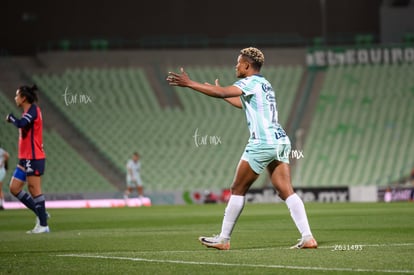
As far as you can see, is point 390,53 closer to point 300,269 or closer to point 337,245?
point 337,245

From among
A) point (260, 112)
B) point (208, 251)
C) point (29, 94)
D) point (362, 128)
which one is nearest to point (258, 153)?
point (260, 112)

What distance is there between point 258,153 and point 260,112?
1.78 ft

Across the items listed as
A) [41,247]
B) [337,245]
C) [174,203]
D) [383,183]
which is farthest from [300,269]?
[383,183]

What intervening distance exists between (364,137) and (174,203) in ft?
35.4

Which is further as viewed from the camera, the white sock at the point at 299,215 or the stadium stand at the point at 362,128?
the stadium stand at the point at 362,128

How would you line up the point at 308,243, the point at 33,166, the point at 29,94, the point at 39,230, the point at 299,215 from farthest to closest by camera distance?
the point at 39,230 → the point at 29,94 → the point at 33,166 → the point at 299,215 → the point at 308,243

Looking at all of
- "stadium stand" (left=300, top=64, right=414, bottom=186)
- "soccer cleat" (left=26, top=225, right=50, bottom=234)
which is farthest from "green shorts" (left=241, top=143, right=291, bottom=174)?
"stadium stand" (left=300, top=64, right=414, bottom=186)

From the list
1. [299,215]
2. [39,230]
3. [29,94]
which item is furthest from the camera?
[39,230]

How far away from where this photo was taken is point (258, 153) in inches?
465

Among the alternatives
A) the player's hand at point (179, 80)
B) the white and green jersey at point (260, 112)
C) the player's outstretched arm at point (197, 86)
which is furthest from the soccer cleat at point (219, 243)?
the player's hand at point (179, 80)

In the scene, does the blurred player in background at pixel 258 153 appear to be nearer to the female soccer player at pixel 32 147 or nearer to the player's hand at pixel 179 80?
the player's hand at pixel 179 80

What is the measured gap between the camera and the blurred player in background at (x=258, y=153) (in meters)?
11.8

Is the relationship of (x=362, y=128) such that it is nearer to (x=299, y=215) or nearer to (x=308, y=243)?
(x=299, y=215)

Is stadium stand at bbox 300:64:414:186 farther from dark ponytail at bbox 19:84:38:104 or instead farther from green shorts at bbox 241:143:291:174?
green shorts at bbox 241:143:291:174
